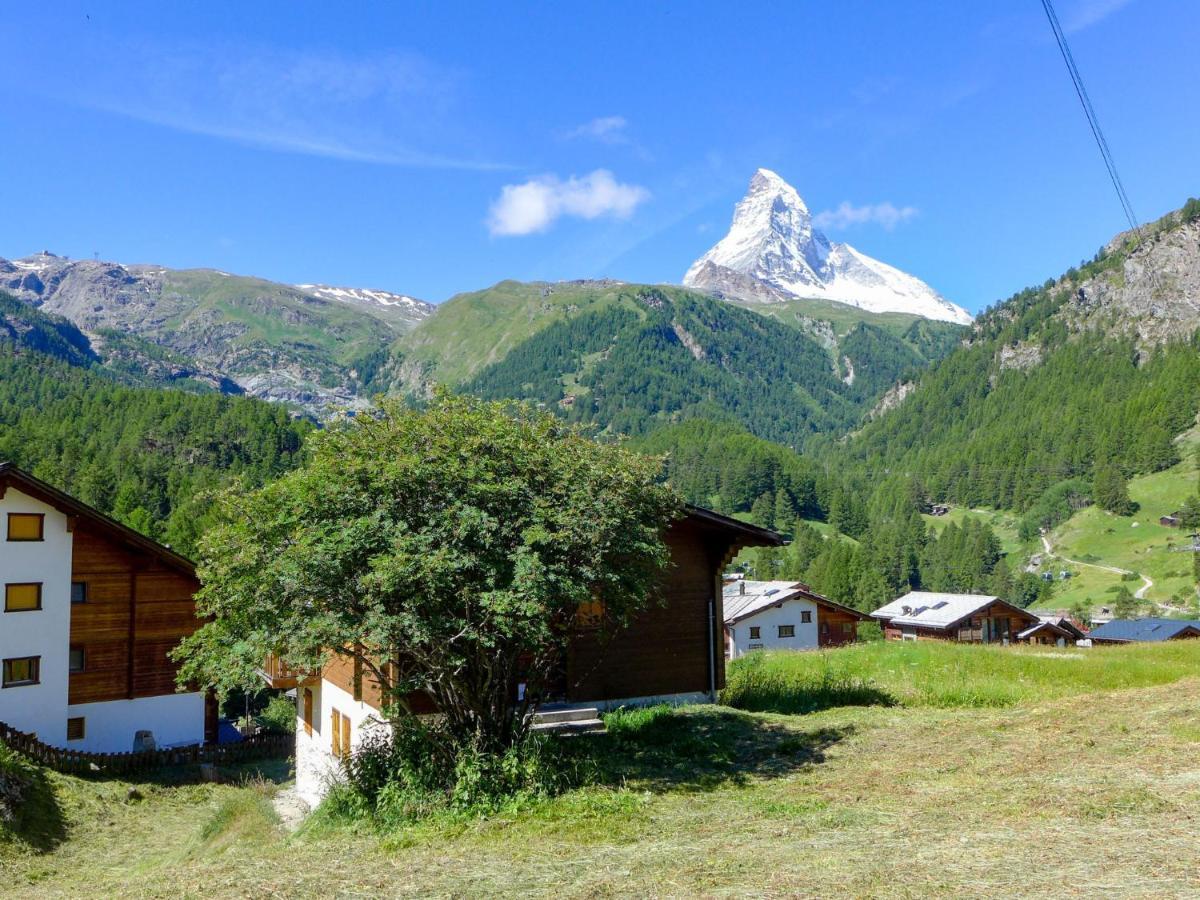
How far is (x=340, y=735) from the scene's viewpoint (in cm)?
2542

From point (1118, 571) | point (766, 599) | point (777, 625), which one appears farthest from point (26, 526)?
point (1118, 571)

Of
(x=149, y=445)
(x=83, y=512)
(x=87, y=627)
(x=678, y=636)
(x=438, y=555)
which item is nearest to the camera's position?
(x=438, y=555)

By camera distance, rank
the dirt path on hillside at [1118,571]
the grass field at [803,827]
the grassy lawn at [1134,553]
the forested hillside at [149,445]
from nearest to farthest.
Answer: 1. the grass field at [803,827]
2. the forested hillside at [149,445]
3. the dirt path on hillside at [1118,571]
4. the grassy lawn at [1134,553]

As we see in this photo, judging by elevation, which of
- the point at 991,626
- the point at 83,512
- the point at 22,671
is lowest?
the point at 991,626

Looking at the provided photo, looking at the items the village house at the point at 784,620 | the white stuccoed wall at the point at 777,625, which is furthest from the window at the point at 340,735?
the white stuccoed wall at the point at 777,625

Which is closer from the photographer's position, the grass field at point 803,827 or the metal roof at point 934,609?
the grass field at point 803,827

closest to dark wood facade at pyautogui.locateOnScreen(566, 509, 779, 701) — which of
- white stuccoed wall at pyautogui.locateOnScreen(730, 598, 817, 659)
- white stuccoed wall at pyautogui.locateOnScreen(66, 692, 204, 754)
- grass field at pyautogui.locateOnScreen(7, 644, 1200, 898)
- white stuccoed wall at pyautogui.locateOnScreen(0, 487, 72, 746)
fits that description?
grass field at pyautogui.locateOnScreen(7, 644, 1200, 898)

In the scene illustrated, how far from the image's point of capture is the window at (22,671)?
34.1 meters

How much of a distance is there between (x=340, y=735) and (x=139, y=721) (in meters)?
17.4

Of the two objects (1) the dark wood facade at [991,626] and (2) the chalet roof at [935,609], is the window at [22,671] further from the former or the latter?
(2) the chalet roof at [935,609]

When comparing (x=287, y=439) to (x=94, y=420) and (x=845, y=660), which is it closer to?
(x=94, y=420)

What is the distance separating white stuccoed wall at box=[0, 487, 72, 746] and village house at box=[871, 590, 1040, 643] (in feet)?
246

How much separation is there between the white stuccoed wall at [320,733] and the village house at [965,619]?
70682mm

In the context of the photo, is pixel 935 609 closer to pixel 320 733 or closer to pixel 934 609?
pixel 934 609
